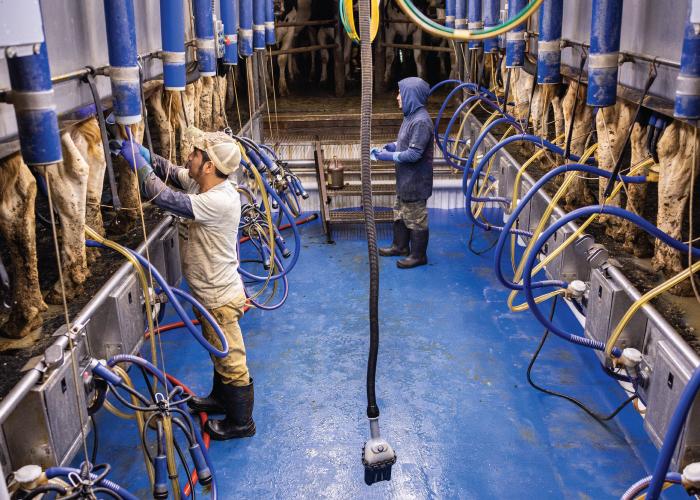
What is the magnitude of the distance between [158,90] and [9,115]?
193cm

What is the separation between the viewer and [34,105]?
5.52ft

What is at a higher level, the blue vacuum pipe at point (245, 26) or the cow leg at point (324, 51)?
the blue vacuum pipe at point (245, 26)

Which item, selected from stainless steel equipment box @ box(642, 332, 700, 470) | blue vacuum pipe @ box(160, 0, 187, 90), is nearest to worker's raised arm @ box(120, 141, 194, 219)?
blue vacuum pipe @ box(160, 0, 187, 90)

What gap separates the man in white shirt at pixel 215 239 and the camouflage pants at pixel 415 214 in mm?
2506

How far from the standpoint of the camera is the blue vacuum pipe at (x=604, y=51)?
10.0 feet

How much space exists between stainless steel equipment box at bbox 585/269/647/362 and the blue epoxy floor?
2.10ft

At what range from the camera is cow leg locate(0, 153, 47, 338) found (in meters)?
2.45

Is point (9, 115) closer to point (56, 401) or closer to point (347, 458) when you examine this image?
point (56, 401)

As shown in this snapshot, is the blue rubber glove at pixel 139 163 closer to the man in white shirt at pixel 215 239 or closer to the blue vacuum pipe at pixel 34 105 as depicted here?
the man in white shirt at pixel 215 239

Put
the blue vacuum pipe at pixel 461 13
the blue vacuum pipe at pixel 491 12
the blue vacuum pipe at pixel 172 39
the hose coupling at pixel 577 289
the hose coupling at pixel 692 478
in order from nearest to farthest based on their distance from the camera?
1. the hose coupling at pixel 692 478
2. the hose coupling at pixel 577 289
3. the blue vacuum pipe at pixel 172 39
4. the blue vacuum pipe at pixel 491 12
5. the blue vacuum pipe at pixel 461 13

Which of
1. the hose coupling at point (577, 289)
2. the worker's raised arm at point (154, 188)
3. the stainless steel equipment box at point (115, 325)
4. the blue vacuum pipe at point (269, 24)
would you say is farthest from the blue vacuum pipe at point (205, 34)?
the hose coupling at point (577, 289)

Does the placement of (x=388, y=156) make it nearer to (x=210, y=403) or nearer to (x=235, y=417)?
(x=210, y=403)

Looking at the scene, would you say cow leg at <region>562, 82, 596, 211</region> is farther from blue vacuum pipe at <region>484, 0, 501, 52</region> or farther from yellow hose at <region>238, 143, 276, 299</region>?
yellow hose at <region>238, 143, 276, 299</region>


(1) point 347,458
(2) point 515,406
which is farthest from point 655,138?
(1) point 347,458
